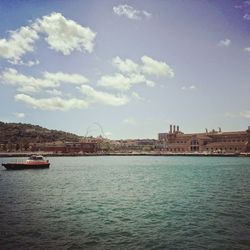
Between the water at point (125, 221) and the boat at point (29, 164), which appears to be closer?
the water at point (125, 221)

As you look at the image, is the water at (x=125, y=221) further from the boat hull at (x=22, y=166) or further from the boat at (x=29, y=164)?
the boat at (x=29, y=164)

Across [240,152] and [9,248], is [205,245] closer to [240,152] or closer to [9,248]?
[9,248]

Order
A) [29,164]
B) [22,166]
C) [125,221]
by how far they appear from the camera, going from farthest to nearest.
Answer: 1. [29,164]
2. [22,166]
3. [125,221]

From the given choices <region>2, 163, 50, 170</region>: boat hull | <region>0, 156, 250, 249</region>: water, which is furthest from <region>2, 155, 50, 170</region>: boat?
<region>0, 156, 250, 249</region>: water

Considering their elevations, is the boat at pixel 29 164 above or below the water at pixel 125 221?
above

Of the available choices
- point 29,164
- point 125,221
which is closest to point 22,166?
point 29,164

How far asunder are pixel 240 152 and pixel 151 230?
16302cm

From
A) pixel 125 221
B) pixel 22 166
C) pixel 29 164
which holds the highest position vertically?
pixel 29 164

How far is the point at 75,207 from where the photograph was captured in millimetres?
29031

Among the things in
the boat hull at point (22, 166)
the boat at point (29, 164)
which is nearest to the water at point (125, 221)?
the boat hull at point (22, 166)

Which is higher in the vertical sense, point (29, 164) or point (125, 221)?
point (29, 164)

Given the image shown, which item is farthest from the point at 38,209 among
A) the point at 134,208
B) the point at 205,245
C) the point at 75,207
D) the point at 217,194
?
the point at 217,194

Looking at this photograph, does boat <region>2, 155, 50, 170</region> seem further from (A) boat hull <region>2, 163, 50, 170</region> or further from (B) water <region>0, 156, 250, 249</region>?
(B) water <region>0, 156, 250, 249</region>

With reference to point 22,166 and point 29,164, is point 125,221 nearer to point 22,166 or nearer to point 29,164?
point 22,166
